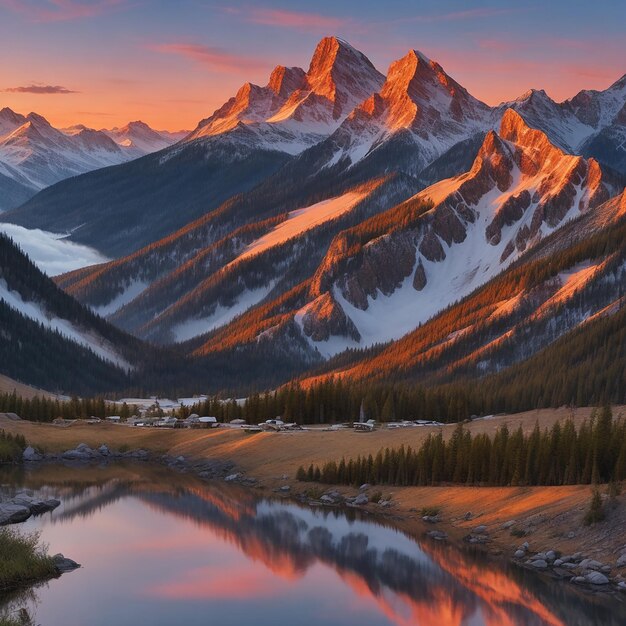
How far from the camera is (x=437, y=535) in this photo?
113812 millimetres

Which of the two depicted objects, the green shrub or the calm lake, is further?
the green shrub

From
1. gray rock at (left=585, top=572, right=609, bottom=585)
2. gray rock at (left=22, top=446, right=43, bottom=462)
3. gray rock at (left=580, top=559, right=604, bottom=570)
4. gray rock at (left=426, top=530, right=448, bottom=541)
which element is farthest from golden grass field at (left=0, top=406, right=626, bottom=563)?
gray rock at (left=585, top=572, right=609, bottom=585)

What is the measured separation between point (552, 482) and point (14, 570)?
50703 mm

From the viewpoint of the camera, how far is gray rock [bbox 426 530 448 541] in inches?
4441

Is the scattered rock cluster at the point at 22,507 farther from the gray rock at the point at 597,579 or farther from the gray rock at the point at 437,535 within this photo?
the gray rock at the point at 597,579

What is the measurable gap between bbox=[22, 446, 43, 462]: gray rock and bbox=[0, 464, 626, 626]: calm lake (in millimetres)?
36343

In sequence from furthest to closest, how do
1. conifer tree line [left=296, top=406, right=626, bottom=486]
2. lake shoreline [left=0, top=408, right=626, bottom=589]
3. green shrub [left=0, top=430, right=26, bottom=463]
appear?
1. green shrub [left=0, top=430, right=26, bottom=463]
2. conifer tree line [left=296, top=406, right=626, bottom=486]
3. lake shoreline [left=0, top=408, right=626, bottom=589]

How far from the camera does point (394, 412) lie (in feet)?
647

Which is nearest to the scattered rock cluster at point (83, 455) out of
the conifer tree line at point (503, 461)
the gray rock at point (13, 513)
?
the conifer tree line at point (503, 461)

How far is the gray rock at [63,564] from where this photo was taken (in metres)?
101

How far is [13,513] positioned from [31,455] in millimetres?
53231

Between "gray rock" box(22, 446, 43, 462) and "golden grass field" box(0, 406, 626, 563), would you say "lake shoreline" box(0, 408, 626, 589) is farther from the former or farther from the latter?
"gray rock" box(22, 446, 43, 462)

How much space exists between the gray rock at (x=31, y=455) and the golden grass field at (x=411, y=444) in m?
2.90

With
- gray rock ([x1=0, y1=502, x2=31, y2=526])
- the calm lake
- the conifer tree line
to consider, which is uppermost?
the conifer tree line
